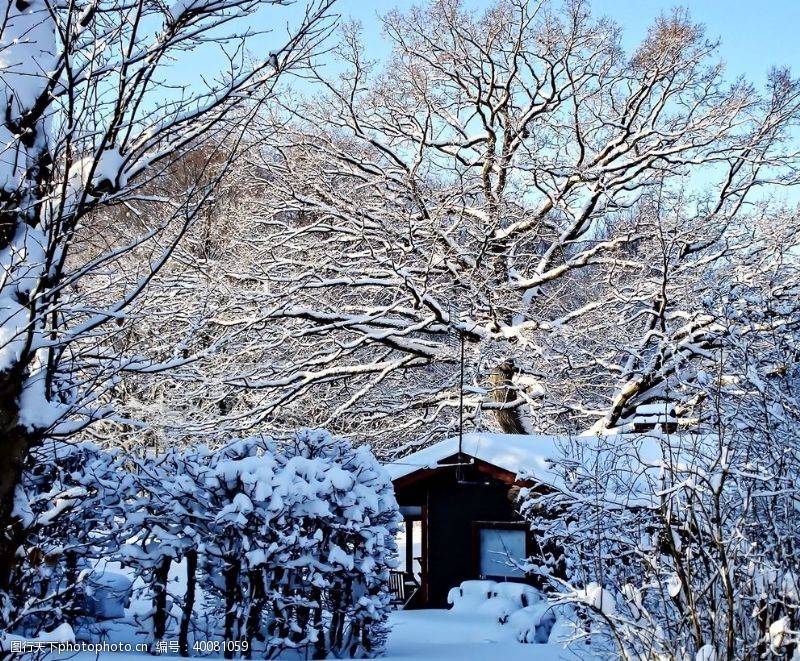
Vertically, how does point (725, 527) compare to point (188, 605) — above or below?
above

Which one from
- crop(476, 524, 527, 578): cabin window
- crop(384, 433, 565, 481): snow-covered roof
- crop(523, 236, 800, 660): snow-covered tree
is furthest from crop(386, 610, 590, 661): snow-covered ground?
crop(384, 433, 565, 481): snow-covered roof

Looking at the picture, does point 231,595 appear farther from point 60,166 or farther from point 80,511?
point 60,166

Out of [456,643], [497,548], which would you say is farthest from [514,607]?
[497,548]

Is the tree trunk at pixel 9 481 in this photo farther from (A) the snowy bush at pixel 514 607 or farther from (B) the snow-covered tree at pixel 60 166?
(A) the snowy bush at pixel 514 607

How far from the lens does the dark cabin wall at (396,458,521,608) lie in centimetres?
1602

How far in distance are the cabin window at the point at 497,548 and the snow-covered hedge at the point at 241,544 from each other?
6.88 metres

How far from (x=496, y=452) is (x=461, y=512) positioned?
189cm

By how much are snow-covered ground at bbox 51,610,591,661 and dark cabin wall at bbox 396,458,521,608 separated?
272 centimetres

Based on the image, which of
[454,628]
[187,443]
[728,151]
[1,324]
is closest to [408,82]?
[728,151]

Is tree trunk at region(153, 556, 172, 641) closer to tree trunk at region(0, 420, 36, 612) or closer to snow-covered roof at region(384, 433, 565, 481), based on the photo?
tree trunk at region(0, 420, 36, 612)

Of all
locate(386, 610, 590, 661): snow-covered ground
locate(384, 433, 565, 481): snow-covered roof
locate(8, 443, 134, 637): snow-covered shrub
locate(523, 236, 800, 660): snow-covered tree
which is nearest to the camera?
locate(523, 236, 800, 660): snow-covered tree

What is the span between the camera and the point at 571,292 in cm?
2206

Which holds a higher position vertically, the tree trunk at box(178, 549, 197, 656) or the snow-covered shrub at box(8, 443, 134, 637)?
the snow-covered shrub at box(8, 443, 134, 637)

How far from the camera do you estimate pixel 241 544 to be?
27.1ft
